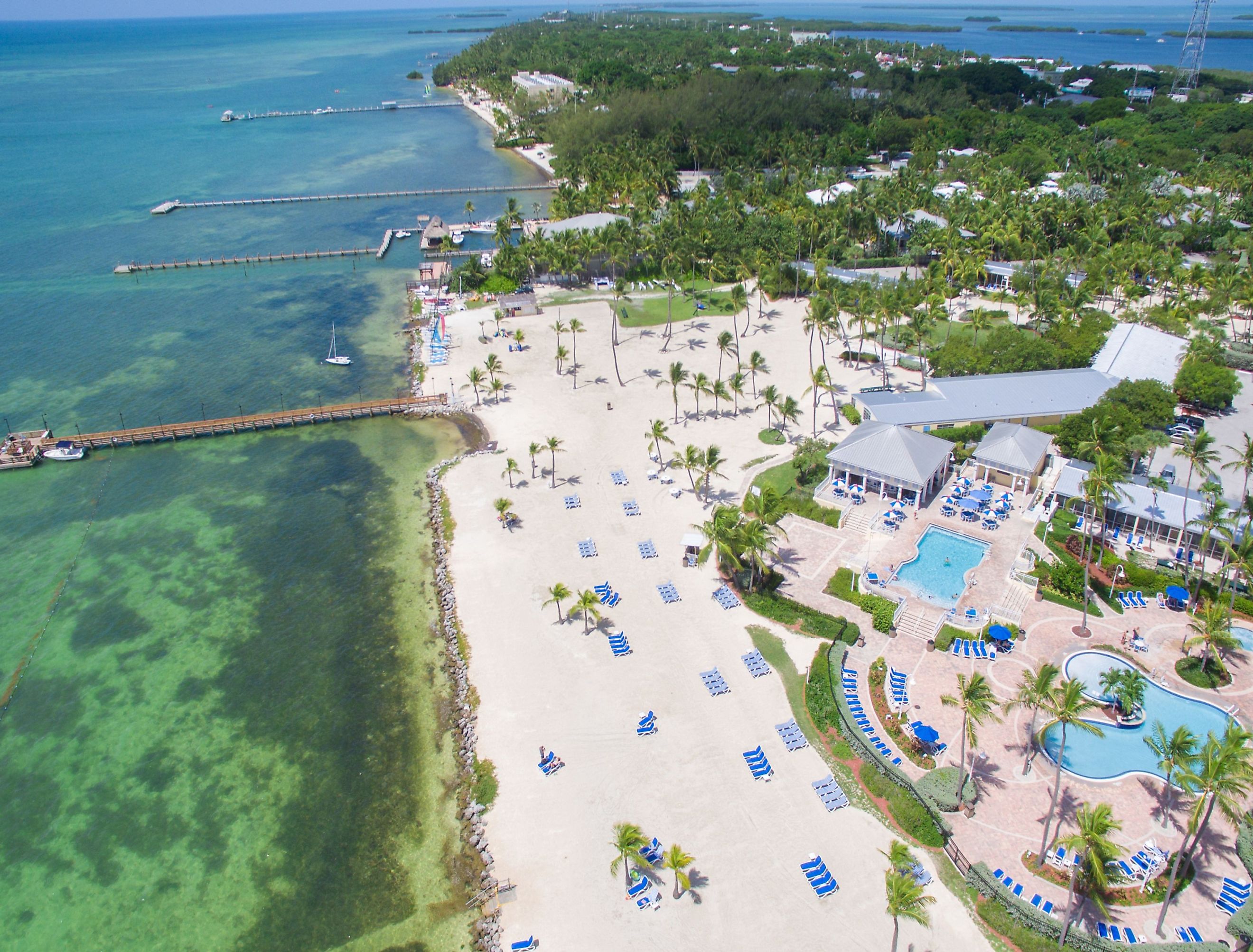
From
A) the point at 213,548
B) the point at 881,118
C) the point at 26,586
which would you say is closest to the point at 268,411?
the point at 213,548

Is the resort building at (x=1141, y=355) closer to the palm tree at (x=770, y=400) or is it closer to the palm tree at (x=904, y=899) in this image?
the palm tree at (x=770, y=400)

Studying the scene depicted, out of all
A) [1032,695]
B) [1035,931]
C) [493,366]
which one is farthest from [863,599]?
[493,366]

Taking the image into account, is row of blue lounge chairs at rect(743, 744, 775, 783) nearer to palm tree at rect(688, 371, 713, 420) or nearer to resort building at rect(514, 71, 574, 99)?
palm tree at rect(688, 371, 713, 420)

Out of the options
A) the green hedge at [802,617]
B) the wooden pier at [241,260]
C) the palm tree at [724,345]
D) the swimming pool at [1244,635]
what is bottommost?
the swimming pool at [1244,635]

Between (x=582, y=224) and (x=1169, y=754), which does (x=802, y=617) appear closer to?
(x=1169, y=754)

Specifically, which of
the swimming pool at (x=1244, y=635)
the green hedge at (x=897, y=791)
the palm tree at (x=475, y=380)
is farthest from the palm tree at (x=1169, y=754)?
the palm tree at (x=475, y=380)

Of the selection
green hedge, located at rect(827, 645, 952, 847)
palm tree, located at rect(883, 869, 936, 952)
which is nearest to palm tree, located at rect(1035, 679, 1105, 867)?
green hedge, located at rect(827, 645, 952, 847)
